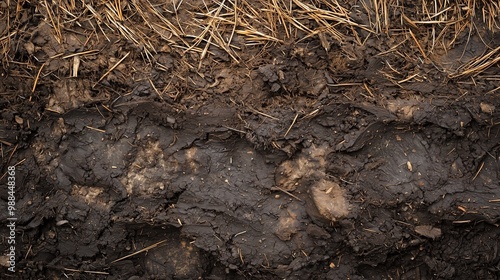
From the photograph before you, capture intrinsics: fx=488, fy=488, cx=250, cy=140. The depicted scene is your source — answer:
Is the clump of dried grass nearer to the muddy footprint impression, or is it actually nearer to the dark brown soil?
the dark brown soil

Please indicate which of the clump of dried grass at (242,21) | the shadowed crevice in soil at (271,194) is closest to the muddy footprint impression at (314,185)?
the shadowed crevice in soil at (271,194)

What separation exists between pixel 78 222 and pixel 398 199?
156 cm

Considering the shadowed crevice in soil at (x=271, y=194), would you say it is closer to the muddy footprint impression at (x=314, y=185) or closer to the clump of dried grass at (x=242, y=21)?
the muddy footprint impression at (x=314, y=185)

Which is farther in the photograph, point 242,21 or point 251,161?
point 242,21

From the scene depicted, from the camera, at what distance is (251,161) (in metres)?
2.39

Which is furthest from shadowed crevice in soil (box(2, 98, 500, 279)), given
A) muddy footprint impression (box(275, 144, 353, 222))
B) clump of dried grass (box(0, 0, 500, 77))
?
clump of dried grass (box(0, 0, 500, 77))

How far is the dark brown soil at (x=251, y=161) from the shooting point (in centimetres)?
234

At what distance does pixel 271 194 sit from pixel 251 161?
188 millimetres

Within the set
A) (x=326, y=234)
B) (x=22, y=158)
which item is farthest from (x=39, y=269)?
(x=326, y=234)

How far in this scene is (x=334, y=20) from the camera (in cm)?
248

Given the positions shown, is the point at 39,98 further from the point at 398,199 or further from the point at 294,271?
the point at 398,199

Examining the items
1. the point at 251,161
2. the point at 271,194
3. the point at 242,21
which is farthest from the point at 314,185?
the point at 242,21

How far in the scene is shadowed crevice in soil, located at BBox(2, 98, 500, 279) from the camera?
2.34m

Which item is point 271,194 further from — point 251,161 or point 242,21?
point 242,21
